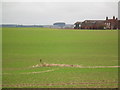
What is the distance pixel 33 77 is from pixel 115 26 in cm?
342

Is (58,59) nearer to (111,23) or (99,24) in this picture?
(99,24)

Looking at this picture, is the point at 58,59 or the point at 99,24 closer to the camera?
the point at 58,59

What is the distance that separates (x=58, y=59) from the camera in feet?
23.1

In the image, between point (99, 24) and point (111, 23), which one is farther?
point (99, 24)

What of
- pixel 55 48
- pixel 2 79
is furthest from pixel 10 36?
pixel 2 79

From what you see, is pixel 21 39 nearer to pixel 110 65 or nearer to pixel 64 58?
pixel 64 58

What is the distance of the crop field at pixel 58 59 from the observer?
5.00 meters

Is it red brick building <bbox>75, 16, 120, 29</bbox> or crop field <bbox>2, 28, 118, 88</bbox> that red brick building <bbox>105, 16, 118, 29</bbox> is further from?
crop field <bbox>2, 28, 118, 88</bbox>

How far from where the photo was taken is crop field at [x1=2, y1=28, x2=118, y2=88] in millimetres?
4996

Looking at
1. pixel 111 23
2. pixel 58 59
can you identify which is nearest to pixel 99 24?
pixel 111 23

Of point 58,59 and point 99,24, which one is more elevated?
point 99,24

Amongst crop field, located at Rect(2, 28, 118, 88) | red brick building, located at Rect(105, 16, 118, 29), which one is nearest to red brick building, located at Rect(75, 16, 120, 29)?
red brick building, located at Rect(105, 16, 118, 29)

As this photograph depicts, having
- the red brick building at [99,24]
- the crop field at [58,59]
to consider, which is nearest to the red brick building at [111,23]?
the red brick building at [99,24]

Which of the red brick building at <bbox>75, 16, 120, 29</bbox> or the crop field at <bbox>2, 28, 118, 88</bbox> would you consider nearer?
the crop field at <bbox>2, 28, 118, 88</bbox>
